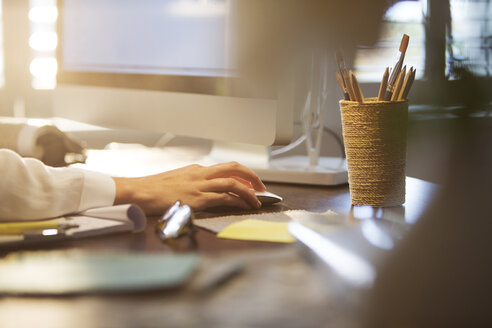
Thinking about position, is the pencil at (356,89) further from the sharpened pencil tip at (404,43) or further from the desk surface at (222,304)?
the desk surface at (222,304)

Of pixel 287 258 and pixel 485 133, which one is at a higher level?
pixel 485 133

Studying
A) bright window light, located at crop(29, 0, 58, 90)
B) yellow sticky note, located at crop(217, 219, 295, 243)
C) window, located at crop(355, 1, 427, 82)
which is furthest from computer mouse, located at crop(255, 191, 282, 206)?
bright window light, located at crop(29, 0, 58, 90)

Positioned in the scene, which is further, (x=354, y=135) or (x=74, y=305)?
(x=354, y=135)

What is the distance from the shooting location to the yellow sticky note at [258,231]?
572mm

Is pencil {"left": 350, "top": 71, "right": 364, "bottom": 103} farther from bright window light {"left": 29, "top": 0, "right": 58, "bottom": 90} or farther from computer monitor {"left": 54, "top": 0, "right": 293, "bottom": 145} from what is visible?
bright window light {"left": 29, "top": 0, "right": 58, "bottom": 90}

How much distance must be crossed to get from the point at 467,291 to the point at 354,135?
1.21 ft

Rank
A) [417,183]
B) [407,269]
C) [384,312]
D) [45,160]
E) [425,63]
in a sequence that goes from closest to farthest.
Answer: [384,312]
[407,269]
[425,63]
[417,183]
[45,160]

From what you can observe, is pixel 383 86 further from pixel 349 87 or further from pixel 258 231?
pixel 258 231

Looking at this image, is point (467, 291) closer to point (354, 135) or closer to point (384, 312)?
point (384, 312)

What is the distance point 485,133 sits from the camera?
47 centimetres

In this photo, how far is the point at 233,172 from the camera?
79 cm

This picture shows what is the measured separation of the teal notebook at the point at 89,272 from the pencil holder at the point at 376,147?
33 centimetres

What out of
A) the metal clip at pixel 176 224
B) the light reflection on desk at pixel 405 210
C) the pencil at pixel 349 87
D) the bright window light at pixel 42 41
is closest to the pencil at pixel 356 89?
the pencil at pixel 349 87

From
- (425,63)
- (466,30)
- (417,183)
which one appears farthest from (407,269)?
(417,183)
